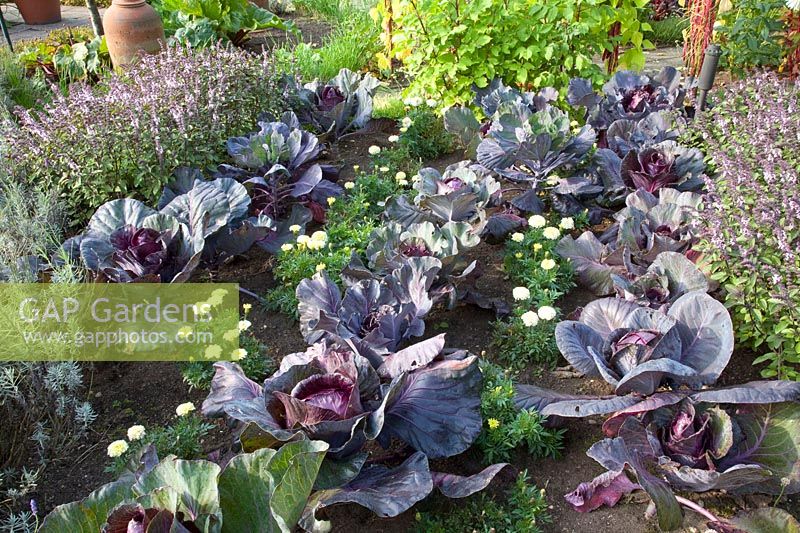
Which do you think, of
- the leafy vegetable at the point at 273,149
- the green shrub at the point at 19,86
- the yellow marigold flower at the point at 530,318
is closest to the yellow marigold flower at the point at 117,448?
the yellow marigold flower at the point at 530,318

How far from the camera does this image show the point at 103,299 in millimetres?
2877

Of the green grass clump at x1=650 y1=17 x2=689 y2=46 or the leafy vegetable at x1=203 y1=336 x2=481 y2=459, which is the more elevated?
the leafy vegetable at x1=203 y1=336 x2=481 y2=459

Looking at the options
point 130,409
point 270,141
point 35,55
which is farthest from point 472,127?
point 35,55

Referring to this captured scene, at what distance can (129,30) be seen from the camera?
18.8 ft

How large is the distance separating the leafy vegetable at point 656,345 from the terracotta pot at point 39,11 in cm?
964

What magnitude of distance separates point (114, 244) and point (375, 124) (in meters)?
2.45

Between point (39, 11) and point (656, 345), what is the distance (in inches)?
394

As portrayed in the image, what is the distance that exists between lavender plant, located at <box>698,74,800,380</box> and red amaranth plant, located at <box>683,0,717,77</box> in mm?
3099

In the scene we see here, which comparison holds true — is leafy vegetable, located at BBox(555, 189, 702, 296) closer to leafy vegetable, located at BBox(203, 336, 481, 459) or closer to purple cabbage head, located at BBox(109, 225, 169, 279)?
leafy vegetable, located at BBox(203, 336, 481, 459)

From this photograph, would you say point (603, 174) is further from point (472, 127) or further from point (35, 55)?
point (35, 55)

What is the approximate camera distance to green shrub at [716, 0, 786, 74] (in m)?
5.46

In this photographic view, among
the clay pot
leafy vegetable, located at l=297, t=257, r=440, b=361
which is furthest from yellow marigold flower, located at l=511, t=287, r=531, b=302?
the clay pot

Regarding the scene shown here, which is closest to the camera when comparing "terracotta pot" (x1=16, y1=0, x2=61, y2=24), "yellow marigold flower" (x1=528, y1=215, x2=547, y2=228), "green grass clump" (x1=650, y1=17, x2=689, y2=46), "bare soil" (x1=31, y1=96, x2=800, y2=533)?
"bare soil" (x1=31, y1=96, x2=800, y2=533)

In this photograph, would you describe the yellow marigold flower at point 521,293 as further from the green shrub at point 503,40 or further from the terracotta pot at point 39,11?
the terracotta pot at point 39,11
